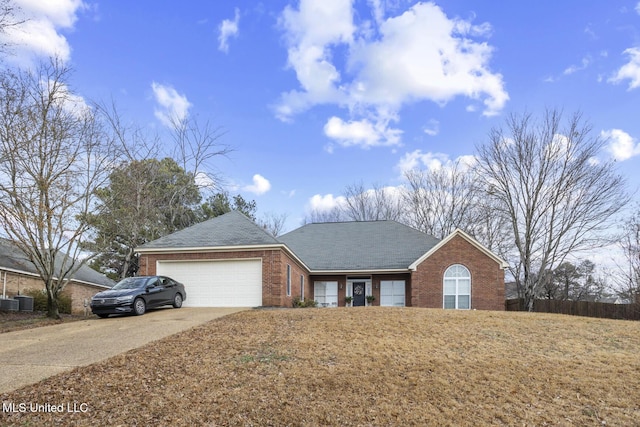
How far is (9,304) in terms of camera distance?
21094mm

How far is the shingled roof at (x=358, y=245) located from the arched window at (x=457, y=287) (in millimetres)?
2007

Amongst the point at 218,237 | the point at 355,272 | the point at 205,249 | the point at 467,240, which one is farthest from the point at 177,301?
the point at 467,240

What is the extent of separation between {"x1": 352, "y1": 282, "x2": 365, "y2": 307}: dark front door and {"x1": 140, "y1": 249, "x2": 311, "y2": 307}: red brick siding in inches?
213

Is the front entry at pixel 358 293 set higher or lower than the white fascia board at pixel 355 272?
lower

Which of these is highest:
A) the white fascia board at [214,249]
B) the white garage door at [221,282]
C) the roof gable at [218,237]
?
the roof gable at [218,237]

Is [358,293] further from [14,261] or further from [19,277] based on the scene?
[19,277]

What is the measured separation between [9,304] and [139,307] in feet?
31.2

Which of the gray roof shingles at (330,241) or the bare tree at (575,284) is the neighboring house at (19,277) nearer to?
the gray roof shingles at (330,241)

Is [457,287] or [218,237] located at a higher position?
[218,237]

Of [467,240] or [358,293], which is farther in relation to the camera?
[358,293]

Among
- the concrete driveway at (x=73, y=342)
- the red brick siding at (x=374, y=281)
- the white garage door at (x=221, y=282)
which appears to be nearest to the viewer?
the concrete driveway at (x=73, y=342)

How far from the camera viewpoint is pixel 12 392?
7219 mm

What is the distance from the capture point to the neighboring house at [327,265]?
63.3 feet

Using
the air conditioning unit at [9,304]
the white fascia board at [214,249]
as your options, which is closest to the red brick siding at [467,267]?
the white fascia board at [214,249]
